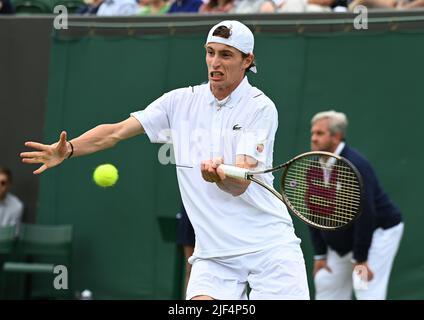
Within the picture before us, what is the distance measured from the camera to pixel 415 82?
948 cm

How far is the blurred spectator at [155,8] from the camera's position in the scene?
11.1 metres

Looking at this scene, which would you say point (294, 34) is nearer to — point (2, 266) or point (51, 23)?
point (51, 23)

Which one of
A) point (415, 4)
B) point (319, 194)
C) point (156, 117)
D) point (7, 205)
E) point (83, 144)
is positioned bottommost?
point (319, 194)

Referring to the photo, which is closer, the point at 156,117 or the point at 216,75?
the point at 216,75

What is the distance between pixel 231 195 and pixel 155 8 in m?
5.89

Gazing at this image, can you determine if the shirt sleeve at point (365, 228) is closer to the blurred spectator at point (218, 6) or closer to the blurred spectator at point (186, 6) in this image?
the blurred spectator at point (218, 6)

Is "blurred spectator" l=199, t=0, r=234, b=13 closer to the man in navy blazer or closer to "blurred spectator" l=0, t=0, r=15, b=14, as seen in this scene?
the man in navy blazer

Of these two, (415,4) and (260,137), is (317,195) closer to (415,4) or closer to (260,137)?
(260,137)

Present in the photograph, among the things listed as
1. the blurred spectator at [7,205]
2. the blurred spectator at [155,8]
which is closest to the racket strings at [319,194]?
the blurred spectator at [155,8]

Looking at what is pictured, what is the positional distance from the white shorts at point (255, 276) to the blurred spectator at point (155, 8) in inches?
230

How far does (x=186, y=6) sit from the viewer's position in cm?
1095

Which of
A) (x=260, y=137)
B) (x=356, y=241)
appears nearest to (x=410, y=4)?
(x=356, y=241)

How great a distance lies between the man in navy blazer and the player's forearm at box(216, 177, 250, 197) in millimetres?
3366

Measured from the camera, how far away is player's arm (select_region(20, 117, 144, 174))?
566cm
